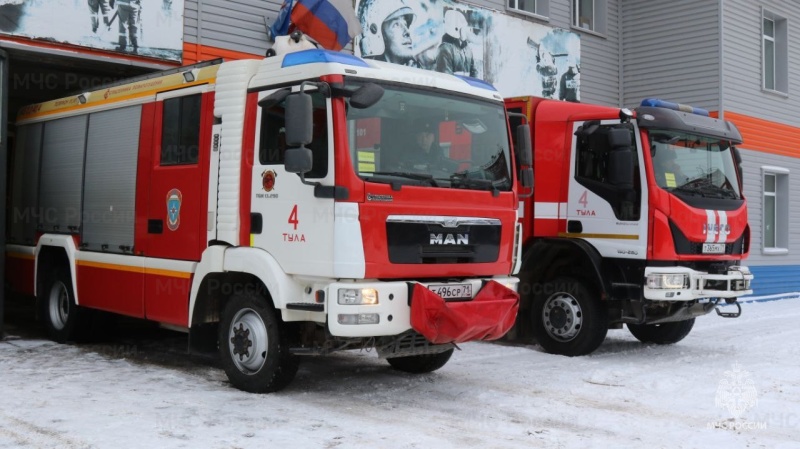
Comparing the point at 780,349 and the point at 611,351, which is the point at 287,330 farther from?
the point at 780,349

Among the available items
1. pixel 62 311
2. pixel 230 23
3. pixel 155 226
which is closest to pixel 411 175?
pixel 155 226

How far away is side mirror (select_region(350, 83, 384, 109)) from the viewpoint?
261 inches

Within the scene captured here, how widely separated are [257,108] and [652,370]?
16.5 ft

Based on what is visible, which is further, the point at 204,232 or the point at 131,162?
the point at 131,162

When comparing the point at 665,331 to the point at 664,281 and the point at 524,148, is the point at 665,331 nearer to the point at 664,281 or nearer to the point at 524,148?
the point at 664,281

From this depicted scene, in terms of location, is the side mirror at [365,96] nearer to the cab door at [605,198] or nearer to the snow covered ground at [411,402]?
the snow covered ground at [411,402]

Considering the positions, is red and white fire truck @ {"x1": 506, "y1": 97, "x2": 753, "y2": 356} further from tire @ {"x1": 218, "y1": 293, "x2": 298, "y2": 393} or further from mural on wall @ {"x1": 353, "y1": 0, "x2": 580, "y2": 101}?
tire @ {"x1": 218, "y1": 293, "x2": 298, "y2": 393}

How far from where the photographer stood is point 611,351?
34.5ft

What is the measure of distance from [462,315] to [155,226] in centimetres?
334

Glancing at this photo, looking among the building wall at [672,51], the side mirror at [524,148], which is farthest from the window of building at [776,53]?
the side mirror at [524,148]

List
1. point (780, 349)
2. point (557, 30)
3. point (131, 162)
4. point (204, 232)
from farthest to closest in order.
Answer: point (557, 30), point (780, 349), point (131, 162), point (204, 232)

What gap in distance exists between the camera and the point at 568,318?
32.9ft

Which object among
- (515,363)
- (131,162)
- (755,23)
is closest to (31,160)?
(131,162)

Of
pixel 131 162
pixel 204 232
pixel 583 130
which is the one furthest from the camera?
pixel 583 130
